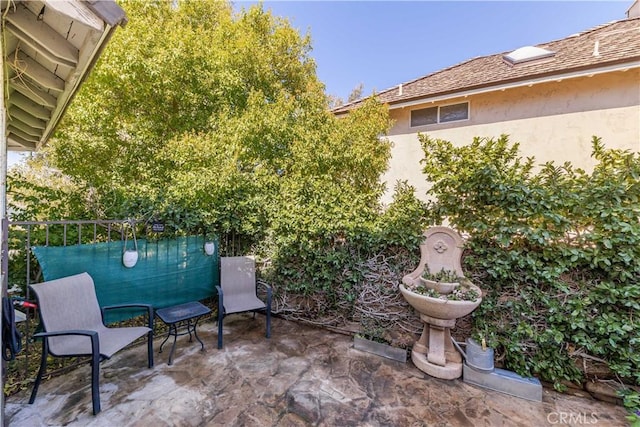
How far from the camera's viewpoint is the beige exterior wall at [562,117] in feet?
17.6

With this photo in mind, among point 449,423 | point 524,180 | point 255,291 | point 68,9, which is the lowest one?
point 449,423

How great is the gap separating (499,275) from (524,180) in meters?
1.18

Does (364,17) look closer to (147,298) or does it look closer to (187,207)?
(187,207)

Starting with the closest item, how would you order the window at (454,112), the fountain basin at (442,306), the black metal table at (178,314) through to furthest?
the fountain basin at (442,306) → the black metal table at (178,314) → the window at (454,112)

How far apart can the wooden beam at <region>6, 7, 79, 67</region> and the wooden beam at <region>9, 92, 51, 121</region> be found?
81.8 inches

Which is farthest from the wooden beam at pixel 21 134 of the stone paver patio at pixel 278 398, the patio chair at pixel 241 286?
the stone paver patio at pixel 278 398

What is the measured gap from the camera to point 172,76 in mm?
6039

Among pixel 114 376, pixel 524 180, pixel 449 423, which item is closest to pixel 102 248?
pixel 114 376

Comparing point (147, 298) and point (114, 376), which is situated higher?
point (147, 298)

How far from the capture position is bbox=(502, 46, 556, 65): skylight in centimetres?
634

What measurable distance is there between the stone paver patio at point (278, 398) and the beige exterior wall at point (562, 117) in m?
5.22

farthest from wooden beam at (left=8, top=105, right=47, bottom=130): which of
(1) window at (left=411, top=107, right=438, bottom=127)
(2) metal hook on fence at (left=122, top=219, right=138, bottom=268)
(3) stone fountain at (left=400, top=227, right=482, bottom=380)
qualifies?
(1) window at (left=411, top=107, right=438, bottom=127)

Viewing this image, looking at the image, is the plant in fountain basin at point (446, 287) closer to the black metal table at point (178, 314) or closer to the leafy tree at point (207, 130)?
the leafy tree at point (207, 130)

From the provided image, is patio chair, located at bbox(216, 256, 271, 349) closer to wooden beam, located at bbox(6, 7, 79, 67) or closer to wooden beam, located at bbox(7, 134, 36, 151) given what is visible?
wooden beam, located at bbox(6, 7, 79, 67)
